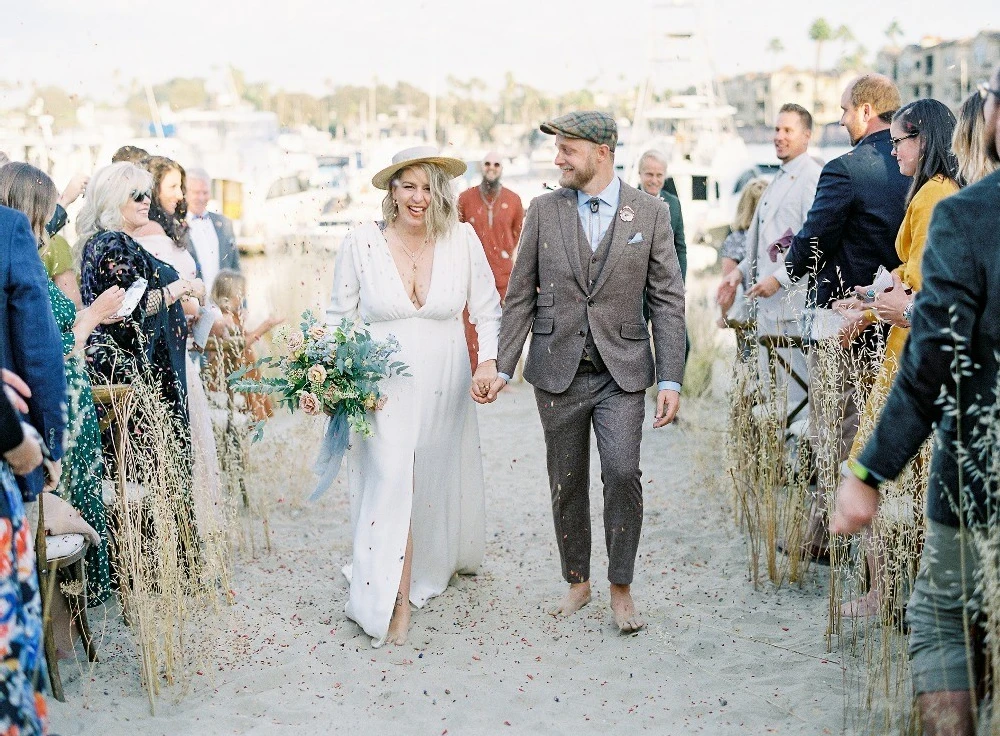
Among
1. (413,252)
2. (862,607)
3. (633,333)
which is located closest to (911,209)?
(633,333)

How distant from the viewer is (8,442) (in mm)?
2703

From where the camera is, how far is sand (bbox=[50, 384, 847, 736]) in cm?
396

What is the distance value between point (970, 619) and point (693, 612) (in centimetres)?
239

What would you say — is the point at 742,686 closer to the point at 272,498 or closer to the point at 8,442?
the point at 8,442

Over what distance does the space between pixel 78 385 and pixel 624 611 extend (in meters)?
2.49

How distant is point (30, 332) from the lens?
309 centimetres

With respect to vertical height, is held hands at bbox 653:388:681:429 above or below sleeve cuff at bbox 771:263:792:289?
below

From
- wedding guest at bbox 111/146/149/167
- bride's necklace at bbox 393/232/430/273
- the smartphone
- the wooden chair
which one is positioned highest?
wedding guest at bbox 111/146/149/167

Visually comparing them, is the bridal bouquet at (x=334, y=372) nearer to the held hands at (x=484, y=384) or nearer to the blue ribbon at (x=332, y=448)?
the blue ribbon at (x=332, y=448)

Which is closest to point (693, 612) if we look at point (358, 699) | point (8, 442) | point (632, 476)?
point (632, 476)

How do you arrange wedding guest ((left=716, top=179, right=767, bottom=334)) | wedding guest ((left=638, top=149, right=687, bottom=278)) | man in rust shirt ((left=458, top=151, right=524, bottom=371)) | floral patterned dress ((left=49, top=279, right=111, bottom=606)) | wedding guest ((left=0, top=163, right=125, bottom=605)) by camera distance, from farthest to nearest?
man in rust shirt ((left=458, top=151, right=524, bottom=371)) < wedding guest ((left=638, top=149, right=687, bottom=278)) < wedding guest ((left=716, top=179, right=767, bottom=334)) < floral patterned dress ((left=49, top=279, right=111, bottom=606)) < wedding guest ((left=0, top=163, right=125, bottom=605))

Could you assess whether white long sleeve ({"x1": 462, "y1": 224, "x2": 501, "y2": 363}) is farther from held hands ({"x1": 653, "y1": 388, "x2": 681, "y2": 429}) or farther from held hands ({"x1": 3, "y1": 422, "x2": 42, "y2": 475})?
held hands ({"x1": 3, "y1": 422, "x2": 42, "y2": 475})

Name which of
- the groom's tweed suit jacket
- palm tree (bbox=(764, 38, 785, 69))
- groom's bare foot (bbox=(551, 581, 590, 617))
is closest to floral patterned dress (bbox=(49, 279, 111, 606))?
the groom's tweed suit jacket

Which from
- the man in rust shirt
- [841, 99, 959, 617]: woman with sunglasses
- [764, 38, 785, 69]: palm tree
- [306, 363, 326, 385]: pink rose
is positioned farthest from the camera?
[764, 38, 785, 69]: palm tree
